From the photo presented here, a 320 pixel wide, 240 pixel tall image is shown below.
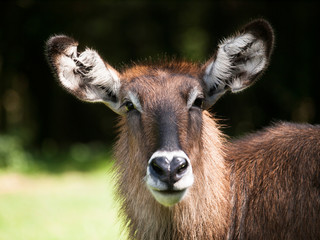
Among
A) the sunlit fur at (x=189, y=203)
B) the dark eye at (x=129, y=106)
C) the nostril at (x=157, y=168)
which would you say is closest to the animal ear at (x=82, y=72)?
the dark eye at (x=129, y=106)

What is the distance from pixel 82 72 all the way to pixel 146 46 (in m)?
17.3

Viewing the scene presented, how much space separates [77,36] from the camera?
786 inches

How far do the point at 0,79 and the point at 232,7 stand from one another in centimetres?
1024

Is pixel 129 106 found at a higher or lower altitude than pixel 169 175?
higher

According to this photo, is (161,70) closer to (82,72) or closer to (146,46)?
(82,72)

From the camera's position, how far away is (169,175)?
4270mm

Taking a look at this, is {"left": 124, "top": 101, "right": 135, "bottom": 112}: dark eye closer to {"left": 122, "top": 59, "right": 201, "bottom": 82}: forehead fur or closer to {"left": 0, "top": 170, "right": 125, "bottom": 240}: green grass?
{"left": 122, "top": 59, "right": 201, "bottom": 82}: forehead fur

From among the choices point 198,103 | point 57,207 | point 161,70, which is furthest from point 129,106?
point 57,207

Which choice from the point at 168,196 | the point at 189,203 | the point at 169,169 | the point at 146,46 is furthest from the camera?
the point at 146,46

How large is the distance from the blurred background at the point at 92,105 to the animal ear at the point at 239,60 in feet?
12.5

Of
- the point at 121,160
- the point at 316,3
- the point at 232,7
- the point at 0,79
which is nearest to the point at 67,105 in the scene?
the point at 0,79

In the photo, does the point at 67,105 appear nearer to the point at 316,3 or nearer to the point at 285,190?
the point at 316,3

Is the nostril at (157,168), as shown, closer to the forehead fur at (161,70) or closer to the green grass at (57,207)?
the forehead fur at (161,70)

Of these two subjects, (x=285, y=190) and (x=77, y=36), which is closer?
(x=285, y=190)
